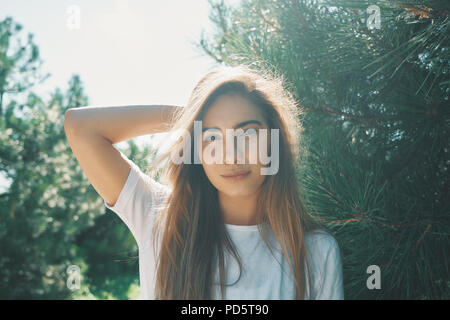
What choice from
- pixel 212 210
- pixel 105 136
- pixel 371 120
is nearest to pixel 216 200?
pixel 212 210

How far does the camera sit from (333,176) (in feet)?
2.66

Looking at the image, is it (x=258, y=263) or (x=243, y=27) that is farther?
(x=243, y=27)

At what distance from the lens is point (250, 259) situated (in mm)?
795

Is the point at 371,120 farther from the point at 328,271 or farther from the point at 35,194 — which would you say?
the point at 35,194

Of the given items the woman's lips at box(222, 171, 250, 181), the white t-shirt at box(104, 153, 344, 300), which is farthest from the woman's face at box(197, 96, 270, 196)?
the white t-shirt at box(104, 153, 344, 300)

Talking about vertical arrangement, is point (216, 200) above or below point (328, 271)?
above

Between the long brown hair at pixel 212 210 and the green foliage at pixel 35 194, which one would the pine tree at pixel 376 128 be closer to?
the long brown hair at pixel 212 210

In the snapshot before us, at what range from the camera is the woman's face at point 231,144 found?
29.7 inches

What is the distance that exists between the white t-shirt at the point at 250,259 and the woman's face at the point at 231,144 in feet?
0.38

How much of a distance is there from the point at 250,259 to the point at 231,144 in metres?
0.25

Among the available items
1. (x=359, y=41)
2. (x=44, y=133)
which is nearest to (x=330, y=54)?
(x=359, y=41)

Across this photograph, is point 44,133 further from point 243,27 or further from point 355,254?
point 355,254
